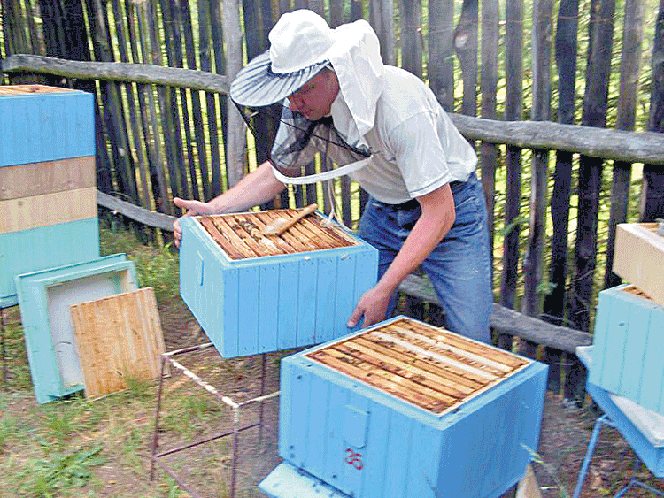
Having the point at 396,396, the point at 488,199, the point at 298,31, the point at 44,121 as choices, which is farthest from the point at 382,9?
the point at 396,396

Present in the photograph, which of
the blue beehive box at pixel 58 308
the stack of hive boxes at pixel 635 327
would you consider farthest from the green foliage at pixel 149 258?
the stack of hive boxes at pixel 635 327

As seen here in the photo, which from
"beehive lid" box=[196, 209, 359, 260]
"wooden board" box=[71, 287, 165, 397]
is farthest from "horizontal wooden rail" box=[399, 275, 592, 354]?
"wooden board" box=[71, 287, 165, 397]

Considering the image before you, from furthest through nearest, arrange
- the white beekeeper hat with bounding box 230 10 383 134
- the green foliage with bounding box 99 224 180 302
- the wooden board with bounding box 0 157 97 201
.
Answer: the green foliage with bounding box 99 224 180 302
the wooden board with bounding box 0 157 97 201
the white beekeeper hat with bounding box 230 10 383 134

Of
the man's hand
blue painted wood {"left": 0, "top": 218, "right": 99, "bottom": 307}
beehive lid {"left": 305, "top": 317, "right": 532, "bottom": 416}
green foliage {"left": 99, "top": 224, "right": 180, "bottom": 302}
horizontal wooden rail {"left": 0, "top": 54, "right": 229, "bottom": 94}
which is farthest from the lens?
green foliage {"left": 99, "top": 224, "right": 180, "bottom": 302}

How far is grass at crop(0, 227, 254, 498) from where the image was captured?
3.01 meters

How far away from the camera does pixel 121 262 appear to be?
3.82m

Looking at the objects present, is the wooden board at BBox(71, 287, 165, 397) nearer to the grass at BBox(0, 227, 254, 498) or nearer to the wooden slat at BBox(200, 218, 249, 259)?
the grass at BBox(0, 227, 254, 498)

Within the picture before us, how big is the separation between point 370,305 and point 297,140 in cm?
67

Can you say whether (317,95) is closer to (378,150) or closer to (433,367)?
(378,150)

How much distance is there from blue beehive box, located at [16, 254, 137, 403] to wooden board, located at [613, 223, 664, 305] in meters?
2.47

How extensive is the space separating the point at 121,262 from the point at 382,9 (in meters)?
1.82

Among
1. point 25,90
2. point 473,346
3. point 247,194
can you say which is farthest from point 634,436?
point 25,90

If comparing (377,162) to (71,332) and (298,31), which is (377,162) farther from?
(71,332)

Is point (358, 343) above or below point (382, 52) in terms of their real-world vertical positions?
below
